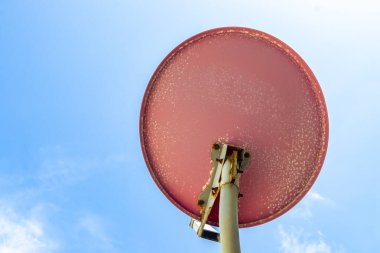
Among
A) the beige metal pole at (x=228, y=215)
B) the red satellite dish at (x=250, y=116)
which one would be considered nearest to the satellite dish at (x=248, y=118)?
the red satellite dish at (x=250, y=116)

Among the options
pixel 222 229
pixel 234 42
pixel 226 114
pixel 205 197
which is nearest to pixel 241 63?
pixel 234 42

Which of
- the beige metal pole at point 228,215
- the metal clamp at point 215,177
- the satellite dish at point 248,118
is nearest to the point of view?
the beige metal pole at point 228,215

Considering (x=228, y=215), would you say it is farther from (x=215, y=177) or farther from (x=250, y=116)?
(x=250, y=116)

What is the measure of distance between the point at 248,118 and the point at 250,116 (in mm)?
22

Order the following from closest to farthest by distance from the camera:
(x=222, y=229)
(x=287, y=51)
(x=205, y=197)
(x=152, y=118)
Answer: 1. (x=222, y=229)
2. (x=205, y=197)
3. (x=287, y=51)
4. (x=152, y=118)

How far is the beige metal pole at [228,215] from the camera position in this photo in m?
2.18

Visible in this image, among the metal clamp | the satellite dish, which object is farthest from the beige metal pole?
the satellite dish

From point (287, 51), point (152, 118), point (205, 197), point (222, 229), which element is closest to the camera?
point (222, 229)

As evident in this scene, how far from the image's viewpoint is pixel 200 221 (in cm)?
314

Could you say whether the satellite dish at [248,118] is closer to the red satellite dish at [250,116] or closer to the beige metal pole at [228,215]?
the red satellite dish at [250,116]

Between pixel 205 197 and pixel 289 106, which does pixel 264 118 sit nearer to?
pixel 289 106

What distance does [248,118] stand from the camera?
10.5ft

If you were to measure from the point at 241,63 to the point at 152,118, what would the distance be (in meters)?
0.86

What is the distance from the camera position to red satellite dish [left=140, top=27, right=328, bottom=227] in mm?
3219
